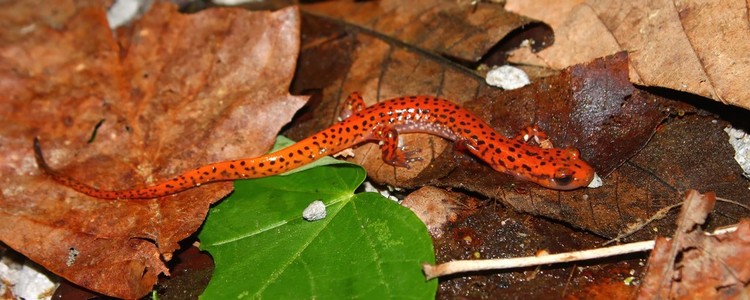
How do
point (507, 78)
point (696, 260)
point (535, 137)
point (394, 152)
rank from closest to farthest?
1. point (696, 260)
2. point (535, 137)
3. point (394, 152)
4. point (507, 78)

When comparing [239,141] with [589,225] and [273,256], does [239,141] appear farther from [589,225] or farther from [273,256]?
[589,225]

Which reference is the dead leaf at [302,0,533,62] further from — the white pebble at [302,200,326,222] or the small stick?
the small stick

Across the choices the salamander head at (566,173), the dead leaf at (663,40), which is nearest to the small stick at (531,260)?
the salamander head at (566,173)

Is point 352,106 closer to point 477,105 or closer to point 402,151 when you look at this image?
point 402,151

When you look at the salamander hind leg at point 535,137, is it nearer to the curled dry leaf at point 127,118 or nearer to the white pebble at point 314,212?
the white pebble at point 314,212

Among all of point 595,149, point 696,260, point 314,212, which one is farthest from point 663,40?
point 314,212

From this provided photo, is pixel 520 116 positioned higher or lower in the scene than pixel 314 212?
higher
